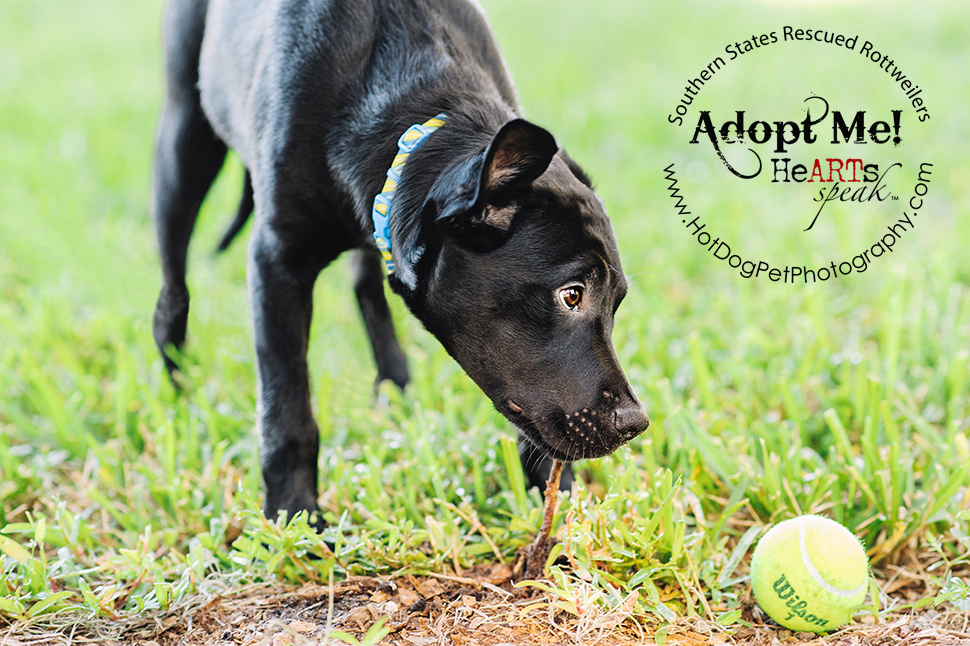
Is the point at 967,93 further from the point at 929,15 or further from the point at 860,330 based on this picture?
the point at 860,330

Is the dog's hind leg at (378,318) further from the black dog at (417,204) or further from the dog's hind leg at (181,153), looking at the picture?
the black dog at (417,204)

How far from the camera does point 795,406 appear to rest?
122 inches

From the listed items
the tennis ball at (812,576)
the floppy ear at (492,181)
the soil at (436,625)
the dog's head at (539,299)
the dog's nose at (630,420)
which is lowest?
the soil at (436,625)

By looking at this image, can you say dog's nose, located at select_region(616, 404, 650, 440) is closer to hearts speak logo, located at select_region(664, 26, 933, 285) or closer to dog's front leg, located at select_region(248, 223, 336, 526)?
dog's front leg, located at select_region(248, 223, 336, 526)

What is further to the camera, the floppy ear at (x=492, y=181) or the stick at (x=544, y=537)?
the stick at (x=544, y=537)

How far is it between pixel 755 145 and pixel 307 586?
531 centimetres

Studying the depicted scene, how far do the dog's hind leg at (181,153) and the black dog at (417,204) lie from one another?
1 cm

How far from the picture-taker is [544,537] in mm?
2266

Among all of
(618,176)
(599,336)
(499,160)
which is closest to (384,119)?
(499,160)

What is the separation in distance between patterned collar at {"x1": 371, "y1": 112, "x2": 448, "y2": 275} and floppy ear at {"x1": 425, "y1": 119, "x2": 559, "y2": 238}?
0.18 m

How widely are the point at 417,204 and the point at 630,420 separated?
784 mm

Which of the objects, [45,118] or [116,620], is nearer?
[116,620]

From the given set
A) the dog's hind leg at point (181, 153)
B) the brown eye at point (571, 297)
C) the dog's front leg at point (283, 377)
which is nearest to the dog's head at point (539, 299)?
the brown eye at point (571, 297)

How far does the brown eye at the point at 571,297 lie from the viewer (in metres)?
2.12
